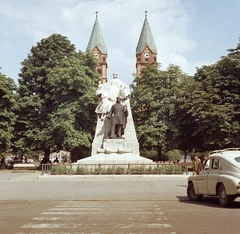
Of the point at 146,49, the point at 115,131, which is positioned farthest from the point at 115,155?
the point at 146,49

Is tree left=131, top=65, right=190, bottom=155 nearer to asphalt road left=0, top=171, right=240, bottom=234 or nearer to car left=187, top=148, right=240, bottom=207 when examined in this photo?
asphalt road left=0, top=171, right=240, bottom=234

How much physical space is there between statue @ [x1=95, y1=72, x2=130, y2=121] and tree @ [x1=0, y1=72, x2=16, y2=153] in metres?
13.9

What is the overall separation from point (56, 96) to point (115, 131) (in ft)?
54.4

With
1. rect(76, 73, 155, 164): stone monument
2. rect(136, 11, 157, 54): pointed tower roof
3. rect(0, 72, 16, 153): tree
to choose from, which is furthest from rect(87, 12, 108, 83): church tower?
rect(76, 73, 155, 164): stone monument

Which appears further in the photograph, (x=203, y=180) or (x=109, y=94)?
(x=109, y=94)

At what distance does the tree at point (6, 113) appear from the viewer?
3909cm

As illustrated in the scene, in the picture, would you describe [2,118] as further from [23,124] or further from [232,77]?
[232,77]

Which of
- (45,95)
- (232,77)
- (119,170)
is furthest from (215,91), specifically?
(45,95)

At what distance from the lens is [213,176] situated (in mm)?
11383

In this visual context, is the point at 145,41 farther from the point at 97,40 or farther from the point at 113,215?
the point at 113,215

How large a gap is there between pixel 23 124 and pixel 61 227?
3777 centimetres

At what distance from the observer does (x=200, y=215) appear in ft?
29.7

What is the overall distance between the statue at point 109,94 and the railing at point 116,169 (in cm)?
566

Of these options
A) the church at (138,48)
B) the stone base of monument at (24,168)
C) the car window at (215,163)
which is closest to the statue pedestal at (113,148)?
the stone base of monument at (24,168)
